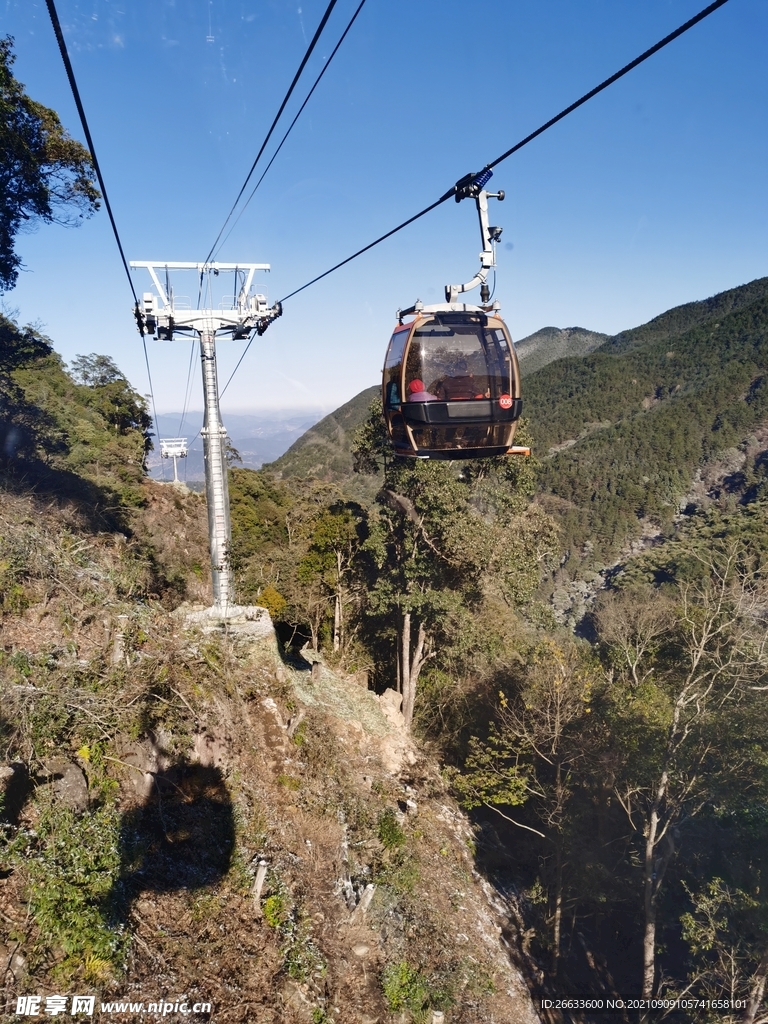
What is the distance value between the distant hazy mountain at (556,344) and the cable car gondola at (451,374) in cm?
11465

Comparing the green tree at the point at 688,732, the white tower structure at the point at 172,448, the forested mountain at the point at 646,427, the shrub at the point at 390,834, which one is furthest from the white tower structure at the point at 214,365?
the forested mountain at the point at 646,427

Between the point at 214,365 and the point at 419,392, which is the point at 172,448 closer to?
the point at 214,365

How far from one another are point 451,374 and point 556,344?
13158 centimetres

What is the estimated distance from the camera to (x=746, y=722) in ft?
33.2

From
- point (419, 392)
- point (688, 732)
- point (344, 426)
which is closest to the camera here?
point (419, 392)

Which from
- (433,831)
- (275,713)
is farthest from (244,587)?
(433,831)

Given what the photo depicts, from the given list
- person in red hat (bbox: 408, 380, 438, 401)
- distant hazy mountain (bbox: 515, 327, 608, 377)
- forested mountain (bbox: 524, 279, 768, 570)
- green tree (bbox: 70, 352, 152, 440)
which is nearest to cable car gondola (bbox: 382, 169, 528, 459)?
person in red hat (bbox: 408, 380, 438, 401)

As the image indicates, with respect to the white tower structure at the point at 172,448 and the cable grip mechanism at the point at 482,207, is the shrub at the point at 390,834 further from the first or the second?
the white tower structure at the point at 172,448

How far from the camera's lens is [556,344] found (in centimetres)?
12619

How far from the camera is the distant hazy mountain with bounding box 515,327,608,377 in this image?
118938mm

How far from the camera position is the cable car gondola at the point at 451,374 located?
5.88 meters

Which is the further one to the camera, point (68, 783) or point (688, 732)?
point (688, 732)

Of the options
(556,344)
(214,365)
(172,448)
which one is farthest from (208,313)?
(556,344)

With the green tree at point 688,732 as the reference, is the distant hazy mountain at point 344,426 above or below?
above
